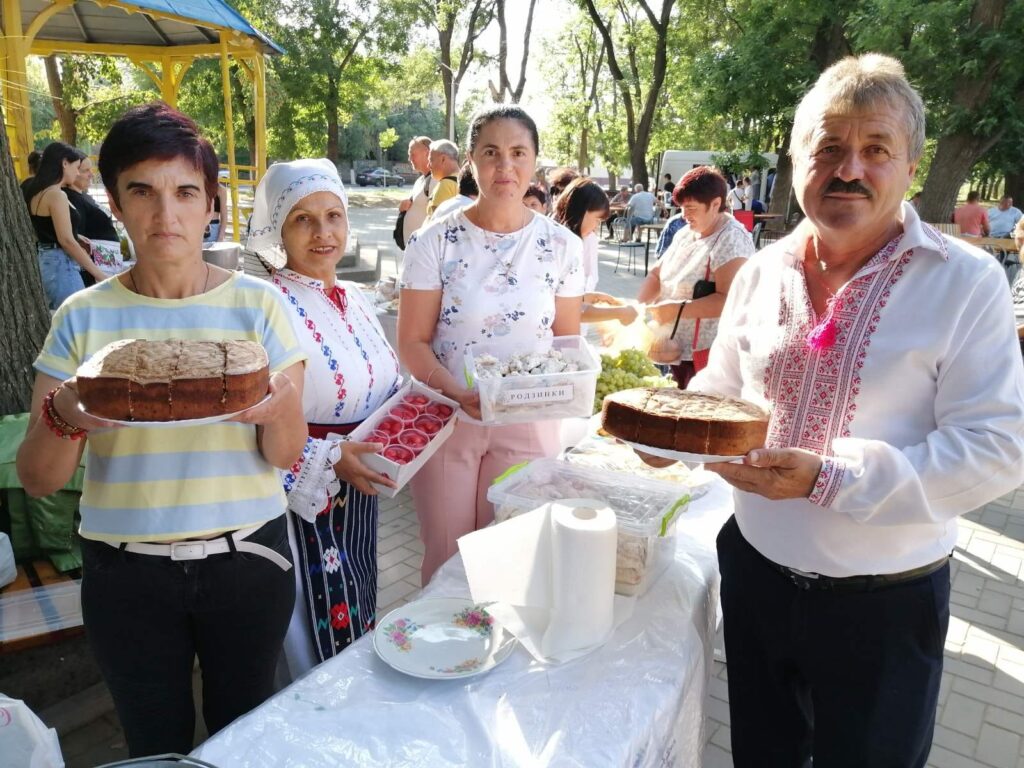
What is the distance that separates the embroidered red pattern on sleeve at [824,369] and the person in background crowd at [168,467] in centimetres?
115

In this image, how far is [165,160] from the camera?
59.7 inches

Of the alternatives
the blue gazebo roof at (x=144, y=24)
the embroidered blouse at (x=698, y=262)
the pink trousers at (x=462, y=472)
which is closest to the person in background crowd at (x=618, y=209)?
the blue gazebo roof at (x=144, y=24)

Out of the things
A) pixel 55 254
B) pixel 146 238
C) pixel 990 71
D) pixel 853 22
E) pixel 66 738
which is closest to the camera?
pixel 146 238

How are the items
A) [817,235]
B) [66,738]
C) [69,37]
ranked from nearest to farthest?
[817,235] < [66,738] < [69,37]

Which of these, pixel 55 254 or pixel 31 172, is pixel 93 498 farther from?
pixel 31 172

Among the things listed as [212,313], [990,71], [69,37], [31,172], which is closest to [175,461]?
[212,313]

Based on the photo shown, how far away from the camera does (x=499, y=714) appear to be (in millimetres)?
1419

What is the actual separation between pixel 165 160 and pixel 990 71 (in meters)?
12.8

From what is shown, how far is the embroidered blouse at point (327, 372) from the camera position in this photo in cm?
196

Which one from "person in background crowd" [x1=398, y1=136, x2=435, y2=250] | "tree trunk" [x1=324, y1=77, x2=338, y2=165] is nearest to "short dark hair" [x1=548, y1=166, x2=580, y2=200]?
"person in background crowd" [x1=398, y1=136, x2=435, y2=250]

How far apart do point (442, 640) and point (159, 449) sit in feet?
2.59

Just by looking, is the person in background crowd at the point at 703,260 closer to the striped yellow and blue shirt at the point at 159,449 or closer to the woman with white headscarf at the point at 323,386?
the woman with white headscarf at the point at 323,386

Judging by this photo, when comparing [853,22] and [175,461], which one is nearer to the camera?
[175,461]

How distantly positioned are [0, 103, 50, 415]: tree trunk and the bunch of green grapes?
270cm
